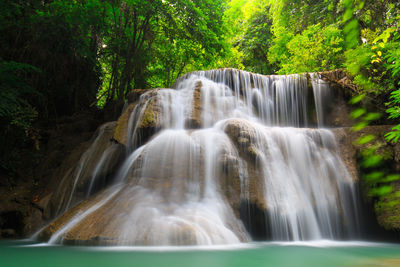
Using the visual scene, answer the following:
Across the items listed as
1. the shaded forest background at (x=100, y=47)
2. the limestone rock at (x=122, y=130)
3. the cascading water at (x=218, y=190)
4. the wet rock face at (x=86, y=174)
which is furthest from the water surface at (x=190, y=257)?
the shaded forest background at (x=100, y=47)

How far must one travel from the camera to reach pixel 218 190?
192 inches

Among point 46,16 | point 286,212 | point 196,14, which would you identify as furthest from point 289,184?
point 46,16

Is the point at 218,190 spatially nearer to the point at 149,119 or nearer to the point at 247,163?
the point at 247,163

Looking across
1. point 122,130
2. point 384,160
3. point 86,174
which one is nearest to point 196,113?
point 122,130

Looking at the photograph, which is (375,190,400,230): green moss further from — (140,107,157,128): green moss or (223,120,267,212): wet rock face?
(140,107,157,128): green moss

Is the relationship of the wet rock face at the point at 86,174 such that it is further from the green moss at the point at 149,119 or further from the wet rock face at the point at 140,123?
the green moss at the point at 149,119

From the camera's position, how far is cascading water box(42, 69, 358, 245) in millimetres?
3930

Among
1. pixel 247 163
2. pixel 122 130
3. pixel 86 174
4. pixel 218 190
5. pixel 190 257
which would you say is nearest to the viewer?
pixel 190 257

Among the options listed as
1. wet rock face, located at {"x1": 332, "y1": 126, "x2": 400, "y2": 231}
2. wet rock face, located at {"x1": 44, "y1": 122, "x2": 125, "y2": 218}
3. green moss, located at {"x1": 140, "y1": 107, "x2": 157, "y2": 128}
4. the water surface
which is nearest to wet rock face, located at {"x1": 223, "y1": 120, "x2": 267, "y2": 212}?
the water surface

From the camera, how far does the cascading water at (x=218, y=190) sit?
12.9 feet

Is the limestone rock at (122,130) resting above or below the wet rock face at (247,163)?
above

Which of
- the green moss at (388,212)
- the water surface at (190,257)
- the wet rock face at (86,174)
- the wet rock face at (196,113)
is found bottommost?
the water surface at (190,257)

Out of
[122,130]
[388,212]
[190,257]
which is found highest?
[122,130]

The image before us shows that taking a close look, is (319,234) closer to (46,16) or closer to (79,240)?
(79,240)
